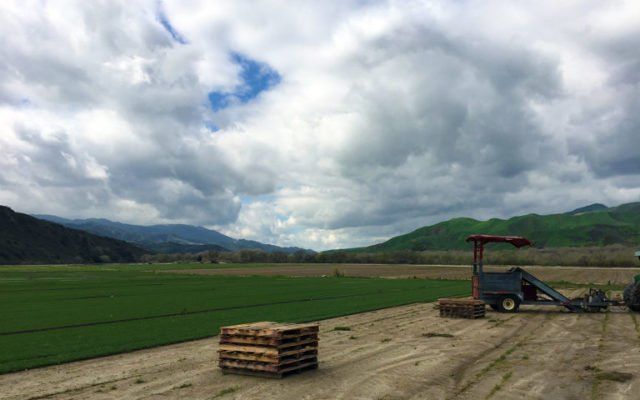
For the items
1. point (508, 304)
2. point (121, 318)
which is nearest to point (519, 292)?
point (508, 304)

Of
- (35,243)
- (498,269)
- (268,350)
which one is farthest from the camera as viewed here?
(35,243)

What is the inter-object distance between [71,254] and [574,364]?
658ft

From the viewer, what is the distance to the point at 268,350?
40.8 feet

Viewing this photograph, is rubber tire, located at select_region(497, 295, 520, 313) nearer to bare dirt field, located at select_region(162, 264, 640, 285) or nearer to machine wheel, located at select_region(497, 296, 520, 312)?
machine wheel, located at select_region(497, 296, 520, 312)

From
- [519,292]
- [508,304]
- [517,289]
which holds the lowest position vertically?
[508,304]

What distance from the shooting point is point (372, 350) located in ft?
53.4

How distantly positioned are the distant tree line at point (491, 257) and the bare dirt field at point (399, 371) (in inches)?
4053

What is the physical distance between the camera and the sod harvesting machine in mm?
26938

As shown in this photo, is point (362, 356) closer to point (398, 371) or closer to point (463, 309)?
point (398, 371)

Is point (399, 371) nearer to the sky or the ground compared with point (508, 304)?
nearer to the ground

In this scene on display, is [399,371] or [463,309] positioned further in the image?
[463,309]

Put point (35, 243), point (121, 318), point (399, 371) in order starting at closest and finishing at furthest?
1. point (399, 371)
2. point (121, 318)
3. point (35, 243)

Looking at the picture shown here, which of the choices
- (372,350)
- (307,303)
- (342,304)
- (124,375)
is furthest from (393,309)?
(124,375)

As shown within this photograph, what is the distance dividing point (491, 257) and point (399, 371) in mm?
121785
